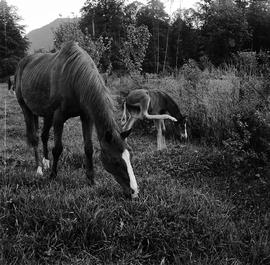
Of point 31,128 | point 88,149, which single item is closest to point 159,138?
point 31,128

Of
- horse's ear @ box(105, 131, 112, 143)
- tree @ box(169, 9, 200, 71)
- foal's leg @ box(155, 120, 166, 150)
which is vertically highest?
tree @ box(169, 9, 200, 71)

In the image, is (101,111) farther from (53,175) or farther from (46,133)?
(46,133)

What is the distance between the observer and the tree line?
129 ft

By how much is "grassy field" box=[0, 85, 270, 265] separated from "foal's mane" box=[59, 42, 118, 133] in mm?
907

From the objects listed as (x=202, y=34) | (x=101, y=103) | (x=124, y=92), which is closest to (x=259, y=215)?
(x=101, y=103)

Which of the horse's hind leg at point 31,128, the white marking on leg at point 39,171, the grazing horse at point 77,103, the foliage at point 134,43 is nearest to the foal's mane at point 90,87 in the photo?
the grazing horse at point 77,103

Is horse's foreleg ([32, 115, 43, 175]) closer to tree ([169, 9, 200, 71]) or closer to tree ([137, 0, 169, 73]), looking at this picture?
tree ([137, 0, 169, 73])

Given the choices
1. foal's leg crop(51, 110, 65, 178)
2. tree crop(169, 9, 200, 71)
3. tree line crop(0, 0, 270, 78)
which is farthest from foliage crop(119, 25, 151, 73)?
tree crop(169, 9, 200, 71)

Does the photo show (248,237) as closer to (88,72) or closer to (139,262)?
(139,262)

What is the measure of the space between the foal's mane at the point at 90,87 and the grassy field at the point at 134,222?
91cm

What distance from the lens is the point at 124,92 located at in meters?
12.0

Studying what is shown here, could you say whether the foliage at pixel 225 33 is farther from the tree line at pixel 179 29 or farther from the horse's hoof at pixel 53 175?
the horse's hoof at pixel 53 175

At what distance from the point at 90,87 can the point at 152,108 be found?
14.7 feet

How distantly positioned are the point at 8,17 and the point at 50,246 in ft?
163
